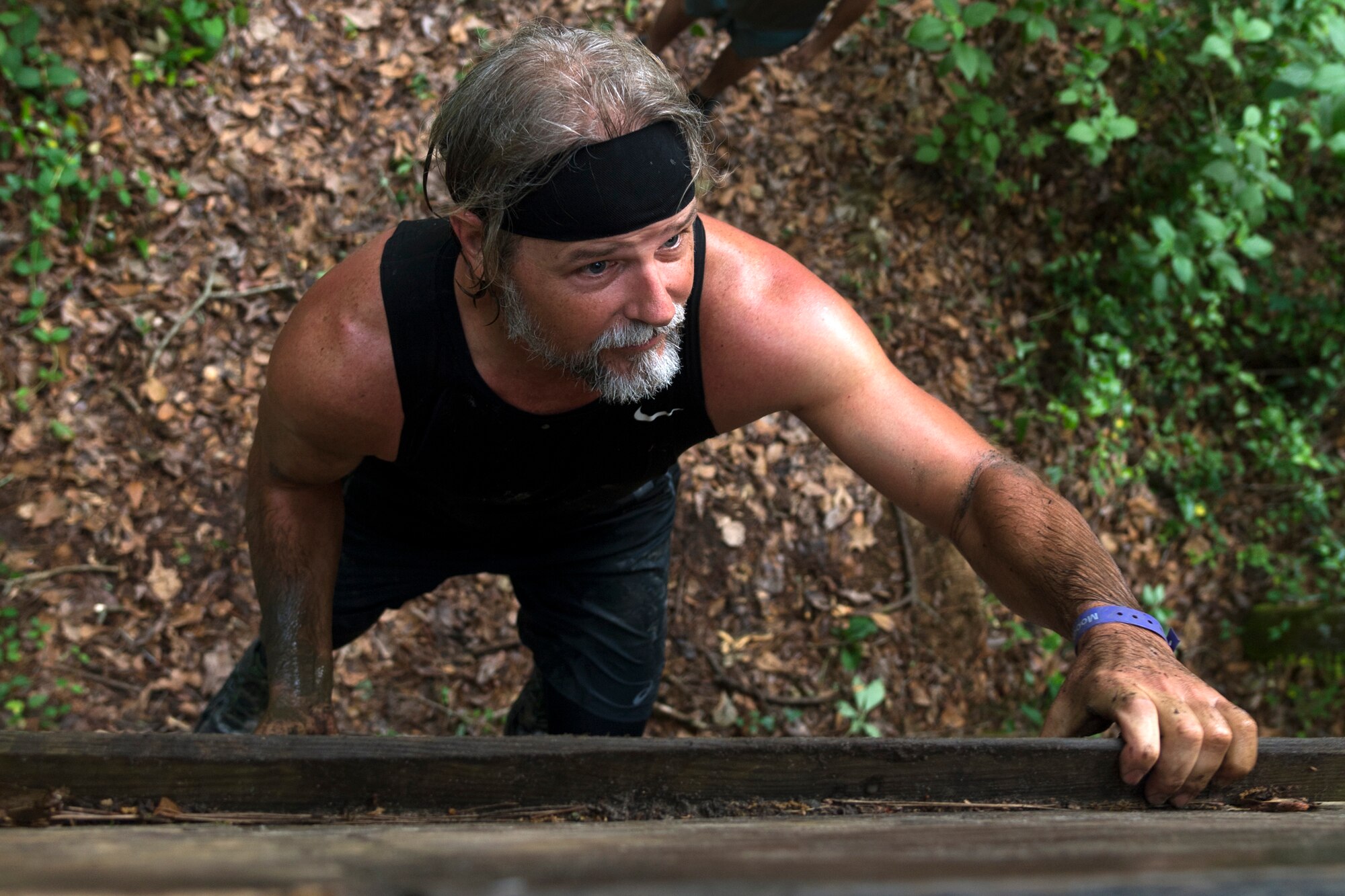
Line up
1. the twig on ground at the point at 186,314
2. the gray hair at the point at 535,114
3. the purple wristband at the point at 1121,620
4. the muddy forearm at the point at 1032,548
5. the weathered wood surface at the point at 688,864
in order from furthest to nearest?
the twig on ground at the point at 186,314 → the gray hair at the point at 535,114 → the muddy forearm at the point at 1032,548 → the purple wristband at the point at 1121,620 → the weathered wood surface at the point at 688,864

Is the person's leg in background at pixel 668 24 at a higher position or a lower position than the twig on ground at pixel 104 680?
higher

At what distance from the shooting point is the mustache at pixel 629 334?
2.33m

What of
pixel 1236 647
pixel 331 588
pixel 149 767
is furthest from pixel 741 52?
pixel 149 767

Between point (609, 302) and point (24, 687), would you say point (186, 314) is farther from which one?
point (609, 302)

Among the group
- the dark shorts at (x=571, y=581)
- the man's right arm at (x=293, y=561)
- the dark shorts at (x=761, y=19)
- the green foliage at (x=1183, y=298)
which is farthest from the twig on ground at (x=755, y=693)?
the dark shorts at (x=761, y=19)

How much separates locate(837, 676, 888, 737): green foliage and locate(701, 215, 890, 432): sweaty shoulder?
227cm

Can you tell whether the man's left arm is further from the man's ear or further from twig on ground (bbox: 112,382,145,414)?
twig on ground (bbox: 112,382,145,414)

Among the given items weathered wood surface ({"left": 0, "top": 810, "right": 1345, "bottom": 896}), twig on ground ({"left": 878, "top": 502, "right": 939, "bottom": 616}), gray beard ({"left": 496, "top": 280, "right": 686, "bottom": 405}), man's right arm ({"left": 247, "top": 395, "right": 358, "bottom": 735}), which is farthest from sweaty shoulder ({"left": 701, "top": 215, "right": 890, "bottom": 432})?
twig on ground ({"left": 878, "top": 502, "right": 939, "bottom": 616})

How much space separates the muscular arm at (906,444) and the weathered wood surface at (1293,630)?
11.8 feet

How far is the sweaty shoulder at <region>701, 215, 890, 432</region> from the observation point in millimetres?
2535

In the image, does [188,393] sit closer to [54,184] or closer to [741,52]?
[54,184]

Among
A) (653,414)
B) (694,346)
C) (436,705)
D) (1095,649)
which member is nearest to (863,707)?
(436,705)

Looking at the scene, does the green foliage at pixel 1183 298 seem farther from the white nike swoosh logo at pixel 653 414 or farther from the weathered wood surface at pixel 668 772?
the weathered wood surface at pixel 668 772

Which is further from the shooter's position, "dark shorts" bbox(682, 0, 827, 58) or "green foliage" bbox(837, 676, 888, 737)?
"dark shorts" bbox(682, 0, 827, 58)
